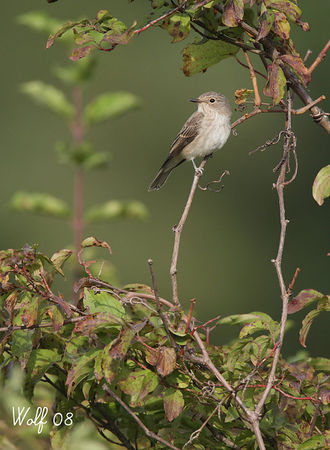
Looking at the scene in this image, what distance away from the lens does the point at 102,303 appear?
1.79m

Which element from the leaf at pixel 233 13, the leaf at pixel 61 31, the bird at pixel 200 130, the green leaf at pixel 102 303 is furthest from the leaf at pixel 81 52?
the bird at pixel 200 130

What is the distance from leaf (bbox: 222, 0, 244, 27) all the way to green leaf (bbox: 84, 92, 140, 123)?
2591 mm

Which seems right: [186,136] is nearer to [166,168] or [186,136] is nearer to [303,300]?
[166,168]

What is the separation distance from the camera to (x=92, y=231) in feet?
45.7

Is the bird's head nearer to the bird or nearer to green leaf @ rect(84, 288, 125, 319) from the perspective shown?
the bird

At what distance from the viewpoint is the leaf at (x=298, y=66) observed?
6.21 feet

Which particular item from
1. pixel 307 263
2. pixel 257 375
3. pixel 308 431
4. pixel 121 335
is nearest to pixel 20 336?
pixel 121 335

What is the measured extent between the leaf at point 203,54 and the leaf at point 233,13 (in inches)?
11.5

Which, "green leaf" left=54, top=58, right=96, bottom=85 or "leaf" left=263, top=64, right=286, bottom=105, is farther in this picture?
"green leaf" left=54, top=58, right=96, bottom=85

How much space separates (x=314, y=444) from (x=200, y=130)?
2.99m

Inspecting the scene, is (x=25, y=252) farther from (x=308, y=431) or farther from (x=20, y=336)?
(x=308, y=431)

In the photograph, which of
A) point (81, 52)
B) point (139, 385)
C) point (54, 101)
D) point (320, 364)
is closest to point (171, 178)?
point (54, 101)

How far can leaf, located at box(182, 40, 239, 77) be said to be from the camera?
2156mm

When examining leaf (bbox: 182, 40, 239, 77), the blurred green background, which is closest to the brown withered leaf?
leaf (bbox: 182, 40, 239, 77)
